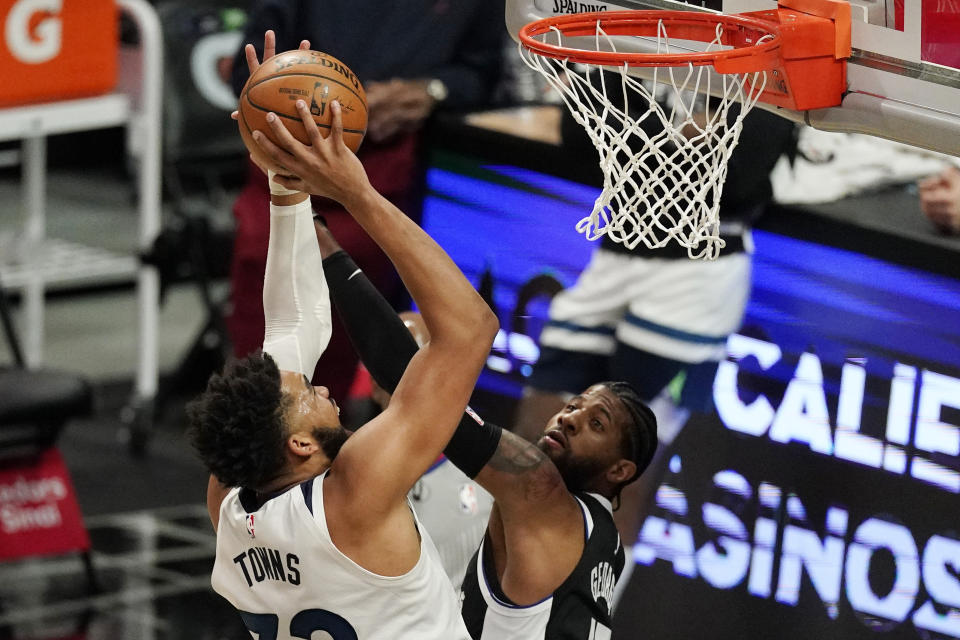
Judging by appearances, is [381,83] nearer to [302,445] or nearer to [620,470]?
[620,470]

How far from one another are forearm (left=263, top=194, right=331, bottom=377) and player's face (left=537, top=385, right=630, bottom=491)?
0.62 metres

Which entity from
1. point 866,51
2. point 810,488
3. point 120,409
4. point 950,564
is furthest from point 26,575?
point 866,51

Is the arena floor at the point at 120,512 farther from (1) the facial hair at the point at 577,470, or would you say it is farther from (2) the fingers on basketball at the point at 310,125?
(2) the fingers on basketball at the point at 310,125

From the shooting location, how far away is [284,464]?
3072 mm

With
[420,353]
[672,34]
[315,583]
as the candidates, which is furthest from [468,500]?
[672,34]

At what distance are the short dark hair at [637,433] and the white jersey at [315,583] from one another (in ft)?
2.13

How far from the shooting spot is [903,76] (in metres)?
3.09

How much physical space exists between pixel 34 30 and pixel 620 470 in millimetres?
4226

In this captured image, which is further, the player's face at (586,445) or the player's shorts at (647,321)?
the player's shorts at (647,321)

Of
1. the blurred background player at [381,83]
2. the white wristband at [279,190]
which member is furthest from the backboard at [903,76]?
the blurred background player at [381,83]

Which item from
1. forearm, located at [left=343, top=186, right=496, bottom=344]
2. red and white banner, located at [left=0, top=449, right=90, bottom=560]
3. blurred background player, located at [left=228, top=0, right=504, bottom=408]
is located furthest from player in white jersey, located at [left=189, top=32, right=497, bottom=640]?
red and white banner, located at [left=0, top=449, right=90, bottom=560]

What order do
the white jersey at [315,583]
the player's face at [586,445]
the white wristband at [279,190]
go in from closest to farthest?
the white jersey at [315,583] < the white wristband at [279,190] < the player's face at [586,445]

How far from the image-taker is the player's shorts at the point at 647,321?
4.91 meters

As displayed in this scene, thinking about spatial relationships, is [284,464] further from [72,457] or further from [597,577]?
[72,457]
